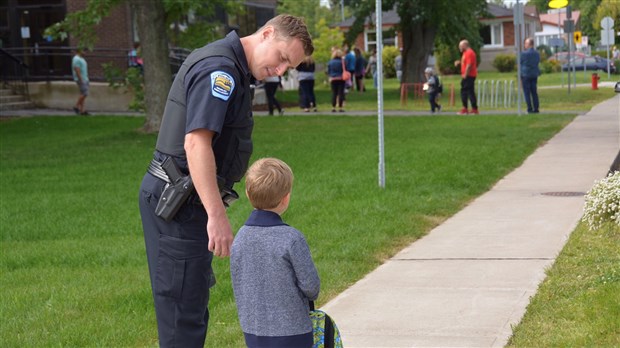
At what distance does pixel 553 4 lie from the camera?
19.4 meters

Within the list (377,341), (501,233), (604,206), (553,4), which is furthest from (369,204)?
(553,4)

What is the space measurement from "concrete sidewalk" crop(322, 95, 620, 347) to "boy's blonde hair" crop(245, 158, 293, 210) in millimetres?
2188

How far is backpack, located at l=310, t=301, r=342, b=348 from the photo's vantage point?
449cm

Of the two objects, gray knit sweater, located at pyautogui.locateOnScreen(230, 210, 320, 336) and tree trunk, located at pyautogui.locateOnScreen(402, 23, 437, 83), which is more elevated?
tree trunk, located at pyautogui.locateOnScreen(402, 23, 437, 83)

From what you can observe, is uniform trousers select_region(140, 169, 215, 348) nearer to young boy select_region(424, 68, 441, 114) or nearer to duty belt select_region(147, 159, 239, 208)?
duty belt select_region(147, 159, 239, 208)

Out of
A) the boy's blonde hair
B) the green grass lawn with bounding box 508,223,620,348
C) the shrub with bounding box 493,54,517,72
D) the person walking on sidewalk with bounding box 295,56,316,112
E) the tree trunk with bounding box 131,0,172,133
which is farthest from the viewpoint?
the shrub with bounding box 493,54,517,72

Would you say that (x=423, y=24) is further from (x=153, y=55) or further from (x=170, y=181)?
(x=170, y=181)

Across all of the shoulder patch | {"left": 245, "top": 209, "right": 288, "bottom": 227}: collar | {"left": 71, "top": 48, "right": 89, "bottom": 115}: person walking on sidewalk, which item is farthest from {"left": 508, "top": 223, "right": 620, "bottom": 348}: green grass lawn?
{"left": 71, "top": 48, "right": 89, "bottom": 115}: person walking on sidewalk

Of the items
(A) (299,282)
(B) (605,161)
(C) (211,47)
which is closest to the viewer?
(A) (299,282)

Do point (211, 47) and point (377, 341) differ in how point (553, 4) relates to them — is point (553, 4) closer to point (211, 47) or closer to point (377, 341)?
point (377, 341)

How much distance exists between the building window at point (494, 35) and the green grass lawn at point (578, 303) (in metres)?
69.2

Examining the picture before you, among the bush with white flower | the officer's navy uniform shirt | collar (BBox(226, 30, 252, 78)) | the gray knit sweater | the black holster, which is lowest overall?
the bush with white flower

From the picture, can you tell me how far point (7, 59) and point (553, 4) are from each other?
17950 mm

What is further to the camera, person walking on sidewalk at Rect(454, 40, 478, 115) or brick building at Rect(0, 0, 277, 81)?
brick building at Rect(0, 0, 277, 81)
